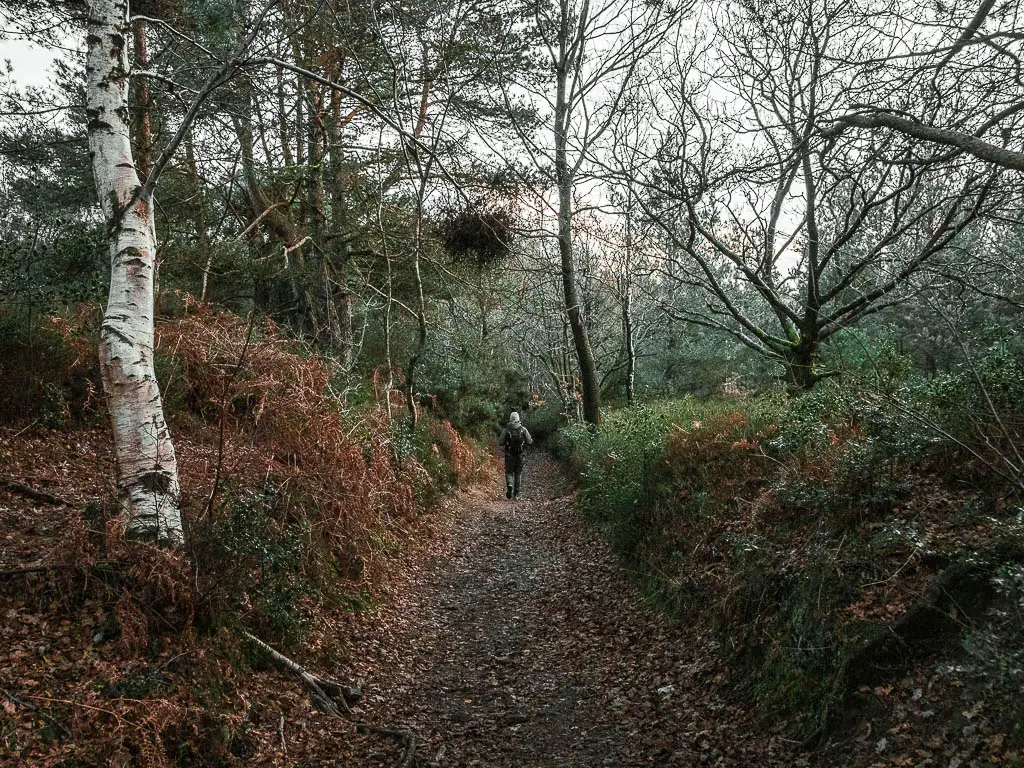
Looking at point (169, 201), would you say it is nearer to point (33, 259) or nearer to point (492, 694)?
point (33, 259)

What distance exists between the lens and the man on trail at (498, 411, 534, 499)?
15.6 m

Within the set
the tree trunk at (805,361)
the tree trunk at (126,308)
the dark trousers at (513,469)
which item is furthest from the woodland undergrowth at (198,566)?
the tree trunk at (805,361)

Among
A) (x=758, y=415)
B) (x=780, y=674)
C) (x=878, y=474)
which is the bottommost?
(x=780, y=674)

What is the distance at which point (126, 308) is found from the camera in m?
4.79

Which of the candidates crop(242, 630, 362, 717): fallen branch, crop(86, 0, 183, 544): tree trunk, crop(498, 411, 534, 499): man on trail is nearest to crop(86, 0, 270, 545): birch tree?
crop(86, 0, 183, 544): tree trunk

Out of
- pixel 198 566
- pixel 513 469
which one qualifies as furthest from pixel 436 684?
pixel 513 469

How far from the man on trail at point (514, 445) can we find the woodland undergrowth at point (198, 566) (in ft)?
19.1

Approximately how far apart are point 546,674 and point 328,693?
2083 millimetres

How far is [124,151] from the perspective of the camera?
5.02 metres

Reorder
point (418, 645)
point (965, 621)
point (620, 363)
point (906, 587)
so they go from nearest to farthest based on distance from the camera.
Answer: point (965, 621), point (906, 587), point (418, 645), point (620, 363)

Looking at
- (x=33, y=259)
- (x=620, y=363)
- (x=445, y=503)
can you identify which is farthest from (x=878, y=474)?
(x=620, y=363)

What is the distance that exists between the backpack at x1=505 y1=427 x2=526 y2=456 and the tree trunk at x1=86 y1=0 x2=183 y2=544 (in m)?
10.9

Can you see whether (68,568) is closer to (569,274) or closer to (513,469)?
(569,274)

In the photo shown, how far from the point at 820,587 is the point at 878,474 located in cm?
126
